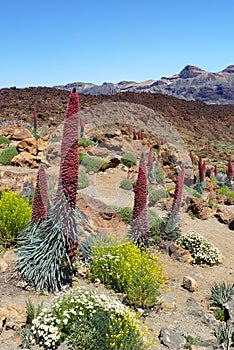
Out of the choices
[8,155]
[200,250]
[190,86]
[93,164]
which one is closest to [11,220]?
[200,250]

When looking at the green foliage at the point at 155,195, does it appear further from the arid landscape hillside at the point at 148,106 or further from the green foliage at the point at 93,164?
the arid landscape hillside at the point at 148,106

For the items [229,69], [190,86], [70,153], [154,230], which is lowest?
[154,230]

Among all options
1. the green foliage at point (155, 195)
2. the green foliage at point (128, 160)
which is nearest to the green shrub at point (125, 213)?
the green foliage at point (155, 195)

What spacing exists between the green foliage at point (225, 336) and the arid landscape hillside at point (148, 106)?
32.5 meters

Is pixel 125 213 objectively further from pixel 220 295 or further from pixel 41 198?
pixel 41 198

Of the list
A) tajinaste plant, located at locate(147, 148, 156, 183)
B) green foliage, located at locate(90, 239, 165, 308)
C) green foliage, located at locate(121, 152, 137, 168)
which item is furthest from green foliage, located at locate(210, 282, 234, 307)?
green foliage, located at locate(121, 152, 137, 168)

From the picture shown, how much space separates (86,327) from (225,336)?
1731mm

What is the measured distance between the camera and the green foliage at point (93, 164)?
11352 millimetres

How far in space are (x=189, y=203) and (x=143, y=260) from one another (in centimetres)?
573

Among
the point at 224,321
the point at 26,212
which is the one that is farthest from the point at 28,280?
the point at 224,321

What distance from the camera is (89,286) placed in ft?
17.5

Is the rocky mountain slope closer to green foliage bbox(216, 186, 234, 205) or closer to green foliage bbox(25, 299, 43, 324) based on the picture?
green foliage bbox(216, 186, 234, 205)

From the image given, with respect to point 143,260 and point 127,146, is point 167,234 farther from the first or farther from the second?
point 127,146

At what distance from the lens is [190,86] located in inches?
6186
